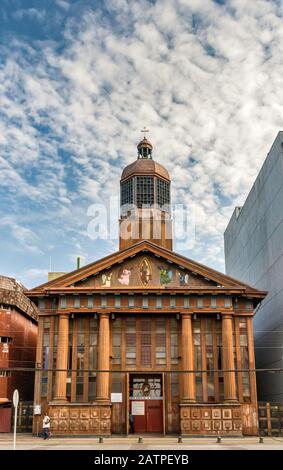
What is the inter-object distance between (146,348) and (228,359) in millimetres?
6794

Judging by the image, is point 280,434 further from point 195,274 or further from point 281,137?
point 281,137

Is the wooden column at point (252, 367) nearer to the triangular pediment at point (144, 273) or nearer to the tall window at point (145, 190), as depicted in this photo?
the triangular pediment at point (144, 273)

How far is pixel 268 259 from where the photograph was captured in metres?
51.7

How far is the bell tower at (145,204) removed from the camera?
52.8 meters

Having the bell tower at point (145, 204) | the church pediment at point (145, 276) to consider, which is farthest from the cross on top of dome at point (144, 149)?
the church pediment at point (145, 276)

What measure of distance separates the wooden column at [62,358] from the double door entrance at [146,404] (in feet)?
18.3

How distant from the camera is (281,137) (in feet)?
148

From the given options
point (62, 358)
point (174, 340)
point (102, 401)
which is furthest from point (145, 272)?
point (102, 401)

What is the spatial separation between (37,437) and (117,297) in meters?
12.5

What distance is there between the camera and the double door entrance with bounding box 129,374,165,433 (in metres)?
40.8

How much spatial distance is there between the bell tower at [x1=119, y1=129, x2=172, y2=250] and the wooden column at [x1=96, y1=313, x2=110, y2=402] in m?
12.0

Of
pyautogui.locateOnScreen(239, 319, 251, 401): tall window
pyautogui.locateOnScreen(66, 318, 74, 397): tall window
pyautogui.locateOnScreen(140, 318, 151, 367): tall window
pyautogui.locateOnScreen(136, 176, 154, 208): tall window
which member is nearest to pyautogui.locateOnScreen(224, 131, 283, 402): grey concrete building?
pyautogui.locateOnScreen(239, 319, 251, 401): tall window

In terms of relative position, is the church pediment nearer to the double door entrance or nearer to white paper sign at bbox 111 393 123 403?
the double door entrance
